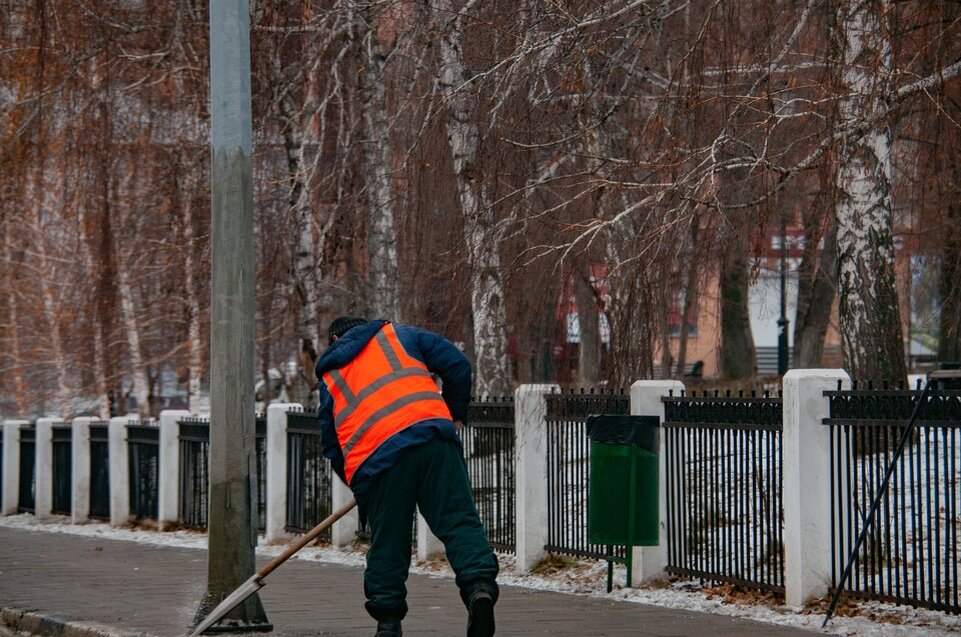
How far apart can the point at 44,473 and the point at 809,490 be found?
14.6 meters

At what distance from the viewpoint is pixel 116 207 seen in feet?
64.7

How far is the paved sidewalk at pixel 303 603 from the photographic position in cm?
841

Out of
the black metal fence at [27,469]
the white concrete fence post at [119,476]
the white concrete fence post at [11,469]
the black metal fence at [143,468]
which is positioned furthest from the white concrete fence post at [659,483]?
the white concrete fence post at [11,469]

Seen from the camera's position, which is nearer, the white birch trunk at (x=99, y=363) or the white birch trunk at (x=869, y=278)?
the white birch trunk at (x=869, y=278)

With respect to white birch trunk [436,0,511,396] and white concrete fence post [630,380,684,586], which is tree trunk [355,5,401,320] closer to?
white birch trunk [436,0,511,396]

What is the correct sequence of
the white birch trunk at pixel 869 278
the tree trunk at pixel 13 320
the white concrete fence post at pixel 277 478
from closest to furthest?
the white birch trunk at pixel 869 278 < the white concrete fence post at pixel 277 478 < the tree trunk at pixel 13 320

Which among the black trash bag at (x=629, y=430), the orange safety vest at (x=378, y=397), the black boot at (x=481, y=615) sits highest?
the orange safety vest at (x=378, y=397)

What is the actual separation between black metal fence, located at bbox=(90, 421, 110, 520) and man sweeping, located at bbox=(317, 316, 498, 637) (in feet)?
41.4

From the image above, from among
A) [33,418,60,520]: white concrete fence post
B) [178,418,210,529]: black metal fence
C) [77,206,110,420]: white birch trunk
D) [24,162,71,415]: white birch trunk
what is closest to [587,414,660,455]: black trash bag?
[178,418,210,529]: black metal fence

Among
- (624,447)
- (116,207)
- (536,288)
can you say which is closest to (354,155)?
(536,288)

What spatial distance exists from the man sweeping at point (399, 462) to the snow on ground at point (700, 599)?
241 cm

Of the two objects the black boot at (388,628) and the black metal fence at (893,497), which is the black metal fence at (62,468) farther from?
the black boot at (388,628)

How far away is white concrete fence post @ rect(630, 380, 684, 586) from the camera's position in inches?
405

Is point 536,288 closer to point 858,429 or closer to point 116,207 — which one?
point 858,429
